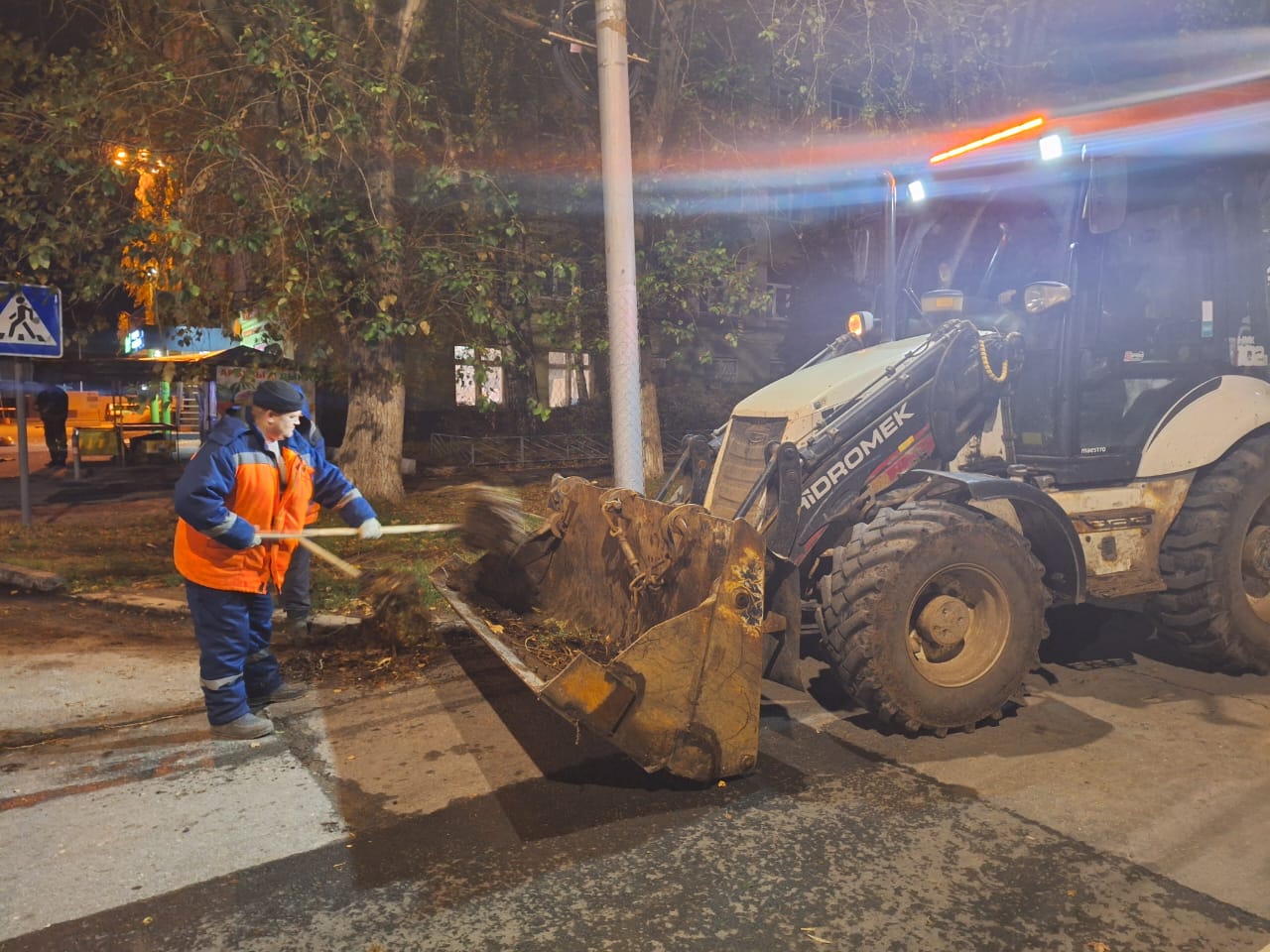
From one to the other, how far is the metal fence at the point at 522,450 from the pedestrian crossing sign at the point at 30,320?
1167 centimetres

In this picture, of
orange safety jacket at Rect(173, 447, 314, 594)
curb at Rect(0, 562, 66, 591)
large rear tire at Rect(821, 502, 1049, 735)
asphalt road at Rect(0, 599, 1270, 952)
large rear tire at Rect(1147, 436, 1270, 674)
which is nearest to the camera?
asphalt road at Rect(0, 599, 1270, 952)

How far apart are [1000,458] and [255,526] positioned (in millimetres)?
4248

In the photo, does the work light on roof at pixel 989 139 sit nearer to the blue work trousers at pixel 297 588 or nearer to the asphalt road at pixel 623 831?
the asphalt road at pixel 623 831

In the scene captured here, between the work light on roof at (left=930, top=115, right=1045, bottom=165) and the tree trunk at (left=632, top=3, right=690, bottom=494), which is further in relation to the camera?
the tree trunk at (left=632, top=3, right=690, bottom=494)

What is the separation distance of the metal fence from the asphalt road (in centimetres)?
1714

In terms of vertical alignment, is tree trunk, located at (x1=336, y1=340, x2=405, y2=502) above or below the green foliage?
below

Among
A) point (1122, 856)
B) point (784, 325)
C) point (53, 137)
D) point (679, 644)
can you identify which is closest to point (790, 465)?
point (679, 644)

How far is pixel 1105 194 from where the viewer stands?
538 centimetres

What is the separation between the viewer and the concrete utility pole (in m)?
7.34

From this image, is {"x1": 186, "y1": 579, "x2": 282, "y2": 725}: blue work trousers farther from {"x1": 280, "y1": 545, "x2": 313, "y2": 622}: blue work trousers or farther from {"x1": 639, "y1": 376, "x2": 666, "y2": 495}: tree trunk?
{"x1": 639, "y1": 376, "x2": 666, "y2": 495}: tree trunk

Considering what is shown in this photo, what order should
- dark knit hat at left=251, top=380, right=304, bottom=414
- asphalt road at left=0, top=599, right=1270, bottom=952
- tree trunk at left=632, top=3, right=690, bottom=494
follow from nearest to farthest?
asphalt road at left=0, top=599, right=1270, bottom=952 < dark knit hat at left=251, top=380, right=304, bottom=414 < tree trunk at left=632, top=3, right=690, bottom=494

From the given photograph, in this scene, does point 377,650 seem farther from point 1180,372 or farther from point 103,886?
point 1180,372

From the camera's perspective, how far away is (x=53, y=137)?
368 inches

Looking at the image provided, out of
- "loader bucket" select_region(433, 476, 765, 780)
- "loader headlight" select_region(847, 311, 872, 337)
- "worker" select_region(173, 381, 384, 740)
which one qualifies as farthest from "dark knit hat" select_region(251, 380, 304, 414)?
"loader headlight" select_region(847, 311, 872, 337)
